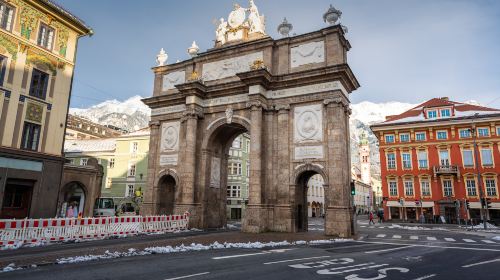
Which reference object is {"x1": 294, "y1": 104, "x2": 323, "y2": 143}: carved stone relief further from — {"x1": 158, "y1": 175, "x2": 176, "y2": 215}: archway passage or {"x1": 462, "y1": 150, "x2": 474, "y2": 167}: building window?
{"x1": 462, "y1": 150, "x2": 474, "y2": 167}: building window

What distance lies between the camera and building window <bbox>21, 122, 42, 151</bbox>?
20994mm

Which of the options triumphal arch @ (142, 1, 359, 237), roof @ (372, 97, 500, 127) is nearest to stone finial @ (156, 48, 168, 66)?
triumphal arch @ (142, 1, 359, 237)

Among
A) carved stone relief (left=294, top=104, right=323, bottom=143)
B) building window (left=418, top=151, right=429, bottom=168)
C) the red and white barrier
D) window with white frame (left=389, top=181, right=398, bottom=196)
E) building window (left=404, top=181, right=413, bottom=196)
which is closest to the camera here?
the red and white barrier

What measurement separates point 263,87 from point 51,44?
1544 cm

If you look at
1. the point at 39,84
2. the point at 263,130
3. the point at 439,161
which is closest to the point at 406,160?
the point at 439,161

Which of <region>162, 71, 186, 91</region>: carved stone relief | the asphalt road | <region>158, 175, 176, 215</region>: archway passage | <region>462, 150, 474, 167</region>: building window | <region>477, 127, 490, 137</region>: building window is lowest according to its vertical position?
the asphalt road

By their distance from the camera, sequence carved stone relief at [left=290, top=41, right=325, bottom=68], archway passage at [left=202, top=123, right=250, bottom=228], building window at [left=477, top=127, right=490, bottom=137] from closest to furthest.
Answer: carved stone relief at [left=290, top=41, right=325, bottom=68], archway passage at [left=202, top=123, right=250, bottom=228], building window at [left=477, top=127, right=490, bottom=137]

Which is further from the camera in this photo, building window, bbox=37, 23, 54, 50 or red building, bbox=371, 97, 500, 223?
red building, bbox=371, 97, 500, 223

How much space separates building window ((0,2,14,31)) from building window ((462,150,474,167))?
5119 centimetres

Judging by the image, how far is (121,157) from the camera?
47812mm

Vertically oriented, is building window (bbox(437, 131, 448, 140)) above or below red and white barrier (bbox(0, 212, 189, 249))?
above

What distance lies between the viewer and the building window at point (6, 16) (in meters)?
20.3

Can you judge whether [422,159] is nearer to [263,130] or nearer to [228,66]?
[263,130]

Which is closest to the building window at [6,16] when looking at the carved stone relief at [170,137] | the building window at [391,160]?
the carved stone relief at [170,137]
